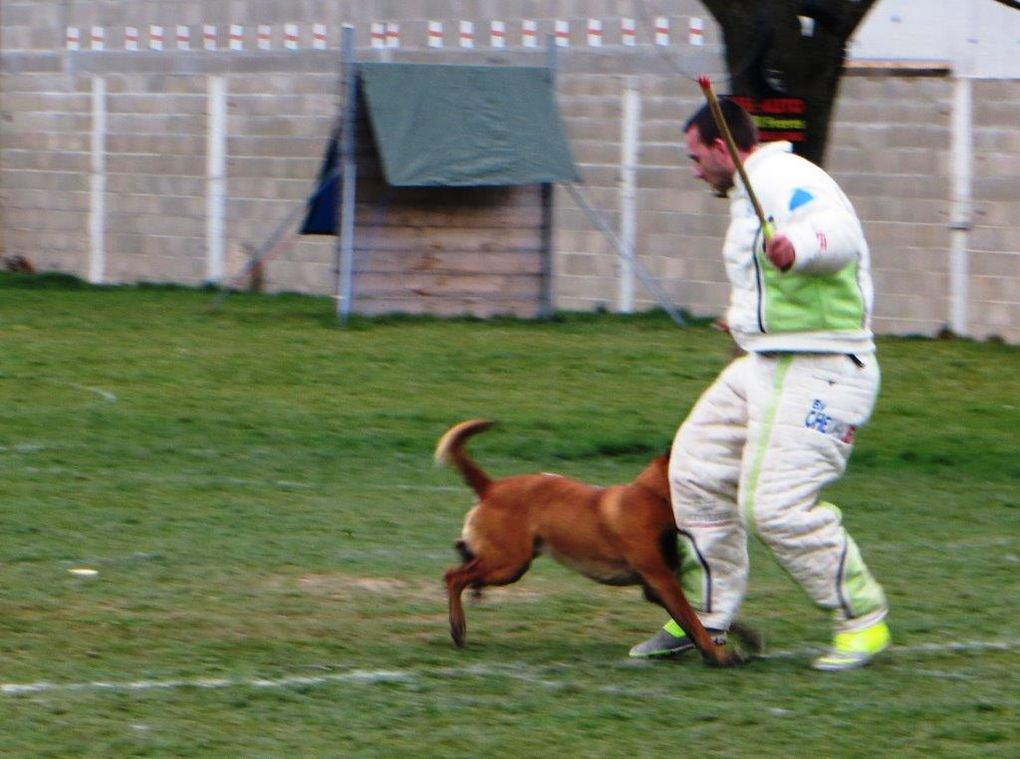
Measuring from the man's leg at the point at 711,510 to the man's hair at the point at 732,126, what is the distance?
69 cm

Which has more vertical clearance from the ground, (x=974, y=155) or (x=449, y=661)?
(x=974, y=155)

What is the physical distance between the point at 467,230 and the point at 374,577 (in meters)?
9.89

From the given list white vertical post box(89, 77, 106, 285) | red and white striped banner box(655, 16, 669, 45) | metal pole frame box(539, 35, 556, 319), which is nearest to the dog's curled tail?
metal pole frame box(539, 35, 556, 319)

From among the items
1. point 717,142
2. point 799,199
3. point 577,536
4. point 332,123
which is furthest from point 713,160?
point 332,123

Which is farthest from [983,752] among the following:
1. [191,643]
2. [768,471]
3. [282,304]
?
[282,304]

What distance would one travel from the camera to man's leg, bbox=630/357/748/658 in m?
5.84

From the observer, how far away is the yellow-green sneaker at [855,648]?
19.0 feet

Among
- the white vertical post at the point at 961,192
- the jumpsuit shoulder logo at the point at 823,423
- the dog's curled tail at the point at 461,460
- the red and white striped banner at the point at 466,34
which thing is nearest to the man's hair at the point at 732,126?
the jumpsuit shoulder logo at the point at 823,423

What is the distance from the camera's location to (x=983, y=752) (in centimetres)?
489

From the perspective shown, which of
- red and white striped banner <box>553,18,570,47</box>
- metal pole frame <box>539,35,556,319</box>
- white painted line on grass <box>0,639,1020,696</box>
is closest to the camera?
white painted line on grass <box>0,639,1020,696</box>

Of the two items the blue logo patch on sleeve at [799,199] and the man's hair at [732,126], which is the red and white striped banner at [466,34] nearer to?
the man's hair at [732,126]

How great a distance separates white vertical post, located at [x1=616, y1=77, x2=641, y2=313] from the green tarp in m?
1.66

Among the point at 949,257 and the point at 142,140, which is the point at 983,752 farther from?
the point at 142,140

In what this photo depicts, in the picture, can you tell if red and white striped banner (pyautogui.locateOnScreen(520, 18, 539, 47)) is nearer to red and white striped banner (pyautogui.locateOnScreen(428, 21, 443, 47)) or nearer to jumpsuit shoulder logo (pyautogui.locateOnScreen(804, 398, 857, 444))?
red and white striped banner (pyautogui.locateOnScreen(428, 21, 443, 47))
